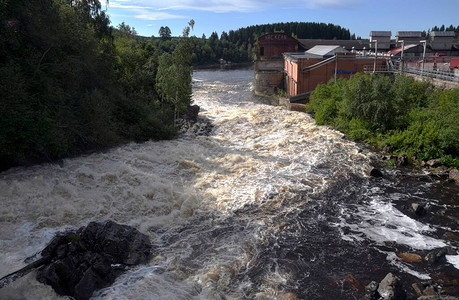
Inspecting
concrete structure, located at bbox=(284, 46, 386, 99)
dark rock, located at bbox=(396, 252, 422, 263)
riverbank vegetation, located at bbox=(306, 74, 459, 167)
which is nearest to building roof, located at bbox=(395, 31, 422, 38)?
concrete structure, located at bbox=(284, 46, 386, 99)

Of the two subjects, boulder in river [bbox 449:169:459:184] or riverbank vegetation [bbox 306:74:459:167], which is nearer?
boulder in river [bbox 449:169:459:184]

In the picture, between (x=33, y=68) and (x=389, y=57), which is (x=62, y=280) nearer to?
(x=33, y=68)

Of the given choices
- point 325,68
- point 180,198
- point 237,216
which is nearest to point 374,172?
point 237,216

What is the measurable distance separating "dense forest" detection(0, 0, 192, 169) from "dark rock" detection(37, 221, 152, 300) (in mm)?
6115

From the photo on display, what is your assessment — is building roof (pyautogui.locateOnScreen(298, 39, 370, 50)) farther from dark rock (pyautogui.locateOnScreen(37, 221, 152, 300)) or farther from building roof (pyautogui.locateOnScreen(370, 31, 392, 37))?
dark rock (pyautogui.locateOnScreen(37, 221, 152, 300))

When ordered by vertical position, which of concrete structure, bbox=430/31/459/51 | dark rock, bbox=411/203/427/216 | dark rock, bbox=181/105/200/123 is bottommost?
dark rock, bbox=411/203/427/216

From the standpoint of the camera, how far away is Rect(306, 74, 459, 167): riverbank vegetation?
20094 mm

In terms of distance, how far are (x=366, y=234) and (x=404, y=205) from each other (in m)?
3.49

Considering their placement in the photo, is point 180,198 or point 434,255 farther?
point 180,198

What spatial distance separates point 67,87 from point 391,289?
17.6m

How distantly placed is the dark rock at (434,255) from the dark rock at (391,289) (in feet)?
6.99

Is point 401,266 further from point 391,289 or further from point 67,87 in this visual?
point 67,87

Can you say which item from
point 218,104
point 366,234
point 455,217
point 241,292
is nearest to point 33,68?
point 241,292

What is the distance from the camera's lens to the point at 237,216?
1333cm
